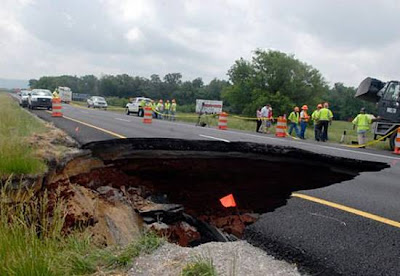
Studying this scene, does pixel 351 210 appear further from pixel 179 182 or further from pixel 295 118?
pixel 295 118

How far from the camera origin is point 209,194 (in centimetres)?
655

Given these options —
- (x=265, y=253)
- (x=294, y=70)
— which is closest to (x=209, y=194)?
(x=265, y=253)

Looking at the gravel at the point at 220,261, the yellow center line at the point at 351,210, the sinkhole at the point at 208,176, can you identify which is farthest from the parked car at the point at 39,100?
the gravel at the point at 220,261

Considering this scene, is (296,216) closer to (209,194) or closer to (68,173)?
(209,194)

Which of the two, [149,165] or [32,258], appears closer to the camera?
[32,258]

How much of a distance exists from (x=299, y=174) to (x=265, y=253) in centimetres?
434

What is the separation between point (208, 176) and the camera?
7.39m

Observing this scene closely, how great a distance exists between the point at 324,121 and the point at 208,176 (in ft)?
35.7

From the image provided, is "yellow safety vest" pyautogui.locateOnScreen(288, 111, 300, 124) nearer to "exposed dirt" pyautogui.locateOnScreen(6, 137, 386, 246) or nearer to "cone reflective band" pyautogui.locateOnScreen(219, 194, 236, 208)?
"exposed dirt" pyautogui.locateOnScreen(6, 137, 386, 246)

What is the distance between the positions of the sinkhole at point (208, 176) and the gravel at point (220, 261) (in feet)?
3.85

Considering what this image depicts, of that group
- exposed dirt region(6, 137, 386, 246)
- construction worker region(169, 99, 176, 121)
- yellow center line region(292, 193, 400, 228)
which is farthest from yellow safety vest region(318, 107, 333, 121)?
construction worker region(169, 99, 176, 121)

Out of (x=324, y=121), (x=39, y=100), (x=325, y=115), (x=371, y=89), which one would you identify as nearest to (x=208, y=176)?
(x=325, y=115)

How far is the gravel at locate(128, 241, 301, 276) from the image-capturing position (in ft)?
9.24

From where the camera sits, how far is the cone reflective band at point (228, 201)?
232 inches
